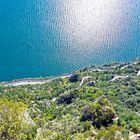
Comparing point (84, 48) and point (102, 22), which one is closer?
point (84, 48)

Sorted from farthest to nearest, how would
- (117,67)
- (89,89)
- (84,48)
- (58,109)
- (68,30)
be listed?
(68,30) → (84,48) → (117,67) → (89,89) → (58,109)

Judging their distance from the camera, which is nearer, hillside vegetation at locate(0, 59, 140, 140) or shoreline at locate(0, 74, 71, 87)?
hillside vegetation at locate(0, 59, 140, 140)

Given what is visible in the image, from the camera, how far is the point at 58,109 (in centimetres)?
4059

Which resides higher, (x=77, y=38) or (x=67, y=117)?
(x=77, y=38)

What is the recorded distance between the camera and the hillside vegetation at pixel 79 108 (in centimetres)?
2488

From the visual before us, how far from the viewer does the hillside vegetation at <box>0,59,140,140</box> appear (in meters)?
24.9

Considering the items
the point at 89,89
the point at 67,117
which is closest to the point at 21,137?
the point at 67,117

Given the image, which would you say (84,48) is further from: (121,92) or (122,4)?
(121,92)

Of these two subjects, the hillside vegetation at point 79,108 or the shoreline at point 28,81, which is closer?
the hillside vegetation at point 79,108

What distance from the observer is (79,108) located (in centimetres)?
3819

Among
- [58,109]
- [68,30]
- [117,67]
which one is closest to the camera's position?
[58,109]

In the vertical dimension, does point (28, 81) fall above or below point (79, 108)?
above

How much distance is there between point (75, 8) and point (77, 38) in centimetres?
1325

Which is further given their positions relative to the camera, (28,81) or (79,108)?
(28,81)
